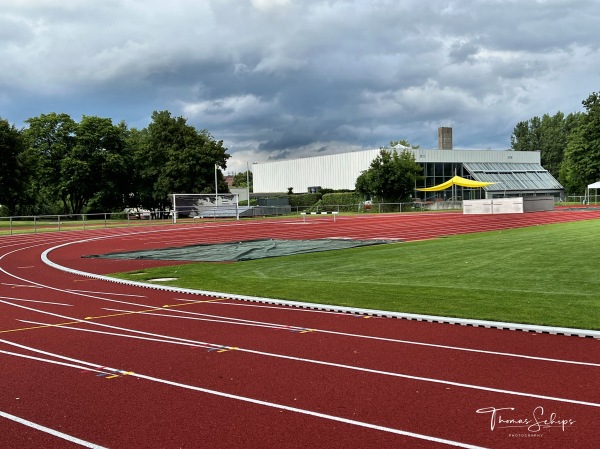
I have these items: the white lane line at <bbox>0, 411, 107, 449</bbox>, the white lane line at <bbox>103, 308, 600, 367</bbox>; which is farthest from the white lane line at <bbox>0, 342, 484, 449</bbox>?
the white lane line at <bbox>103, 308, 600, 367</bbox>

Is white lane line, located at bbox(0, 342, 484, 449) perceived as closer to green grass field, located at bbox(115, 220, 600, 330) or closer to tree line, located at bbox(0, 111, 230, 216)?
green grass field, located at bbox(115, 220, 600, 330)

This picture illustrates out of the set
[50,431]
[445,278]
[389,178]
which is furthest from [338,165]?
[50,431]

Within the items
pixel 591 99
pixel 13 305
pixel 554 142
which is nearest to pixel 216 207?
pixel 13 305

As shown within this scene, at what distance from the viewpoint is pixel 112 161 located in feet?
194

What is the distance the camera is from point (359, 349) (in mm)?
7207

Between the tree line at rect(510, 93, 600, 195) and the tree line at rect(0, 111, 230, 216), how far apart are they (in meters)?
44.5

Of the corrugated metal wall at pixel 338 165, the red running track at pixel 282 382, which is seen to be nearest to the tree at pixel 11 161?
the corrugated metal wall at pixel 338 165

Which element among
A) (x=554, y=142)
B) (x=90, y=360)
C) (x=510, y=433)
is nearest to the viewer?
(x=510, y=433)

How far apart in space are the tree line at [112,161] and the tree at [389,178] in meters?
16.8

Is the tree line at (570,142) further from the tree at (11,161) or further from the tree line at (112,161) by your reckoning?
the tree at (11,161)

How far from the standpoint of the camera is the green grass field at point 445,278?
945cm

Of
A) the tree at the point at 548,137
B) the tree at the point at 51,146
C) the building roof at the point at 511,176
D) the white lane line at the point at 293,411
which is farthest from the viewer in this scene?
the tree at the point at 548,137

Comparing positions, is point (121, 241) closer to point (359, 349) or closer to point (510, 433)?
point (359, 349)

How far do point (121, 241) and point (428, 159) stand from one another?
48.1m
